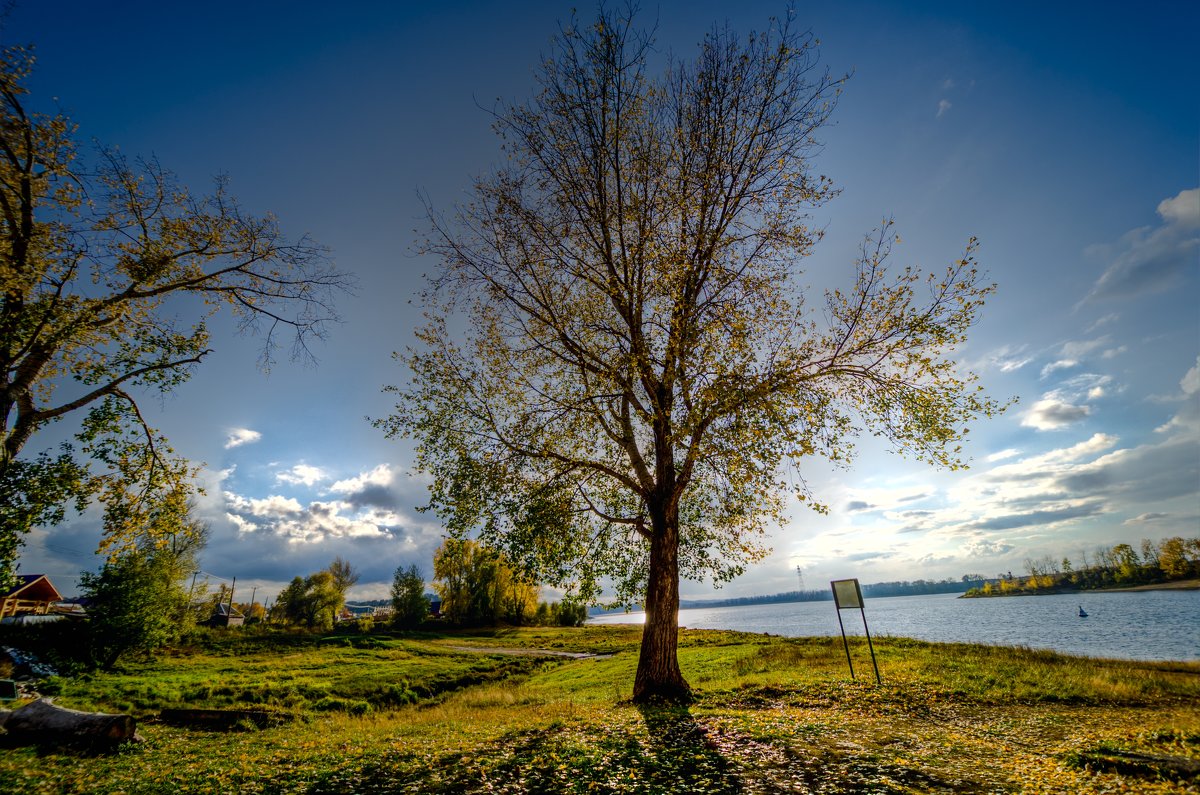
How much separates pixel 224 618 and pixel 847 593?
119 metres

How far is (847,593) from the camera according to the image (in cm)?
1800

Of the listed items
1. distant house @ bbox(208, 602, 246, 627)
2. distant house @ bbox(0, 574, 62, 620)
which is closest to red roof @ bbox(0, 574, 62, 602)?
distant house @ bbox(0, 574, 62, 620)

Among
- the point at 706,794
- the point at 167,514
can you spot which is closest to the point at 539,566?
the point at 706,794

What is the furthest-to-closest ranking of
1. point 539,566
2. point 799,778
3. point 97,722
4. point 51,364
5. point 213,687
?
point 213,687 → point 539,566 → point 51,364 → point 97,722 → point 799,778

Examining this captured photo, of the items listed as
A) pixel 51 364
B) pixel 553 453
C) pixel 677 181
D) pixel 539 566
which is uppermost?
pixel 677 181

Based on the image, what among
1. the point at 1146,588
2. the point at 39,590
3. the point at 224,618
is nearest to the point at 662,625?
the point at 39,590

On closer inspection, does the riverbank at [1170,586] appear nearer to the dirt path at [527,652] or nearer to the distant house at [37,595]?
the dirt path at [527,652]

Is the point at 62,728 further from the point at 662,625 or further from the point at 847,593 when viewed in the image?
the point at 847,593

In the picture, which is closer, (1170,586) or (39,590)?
(39,590)

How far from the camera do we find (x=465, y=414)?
15.5 metres

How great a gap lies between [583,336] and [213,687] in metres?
32.1

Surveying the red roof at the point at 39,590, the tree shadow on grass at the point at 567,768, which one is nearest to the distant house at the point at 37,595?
the red roof at the point at 39,590

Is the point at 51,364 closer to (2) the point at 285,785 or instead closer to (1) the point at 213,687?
(2) the point at 285,785

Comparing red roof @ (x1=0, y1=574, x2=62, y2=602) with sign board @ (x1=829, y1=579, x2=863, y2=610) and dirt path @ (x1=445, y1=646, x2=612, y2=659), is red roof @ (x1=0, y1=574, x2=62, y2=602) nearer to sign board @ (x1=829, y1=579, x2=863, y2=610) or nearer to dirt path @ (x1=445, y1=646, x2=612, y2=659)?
A: dirt path @ (x1=445, y1=646, x2=612, y2=659)
